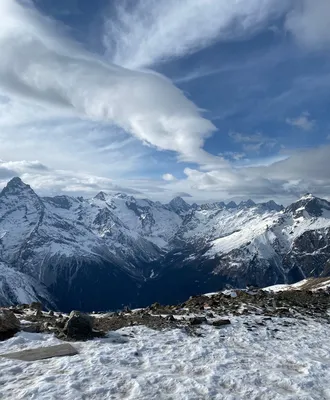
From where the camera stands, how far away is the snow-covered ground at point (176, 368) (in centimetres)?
1257

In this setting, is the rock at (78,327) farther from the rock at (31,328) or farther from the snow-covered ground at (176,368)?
the rock at (31,328)

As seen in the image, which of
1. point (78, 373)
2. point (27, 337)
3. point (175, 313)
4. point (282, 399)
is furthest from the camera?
point (175, 313)

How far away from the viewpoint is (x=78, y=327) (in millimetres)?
18922

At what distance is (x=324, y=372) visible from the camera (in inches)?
606

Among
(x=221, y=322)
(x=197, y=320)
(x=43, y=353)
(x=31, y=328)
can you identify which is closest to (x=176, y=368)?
(x=43, y=353)

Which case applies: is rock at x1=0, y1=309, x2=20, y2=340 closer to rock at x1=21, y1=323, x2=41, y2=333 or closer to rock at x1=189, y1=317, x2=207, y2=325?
rock at x1=21, y1=323, x2=41, y2=333

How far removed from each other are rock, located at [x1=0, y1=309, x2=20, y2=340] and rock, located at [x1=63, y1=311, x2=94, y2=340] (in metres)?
2.68

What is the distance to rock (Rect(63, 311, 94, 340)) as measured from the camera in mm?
18562

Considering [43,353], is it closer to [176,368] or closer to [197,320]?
[176,368]

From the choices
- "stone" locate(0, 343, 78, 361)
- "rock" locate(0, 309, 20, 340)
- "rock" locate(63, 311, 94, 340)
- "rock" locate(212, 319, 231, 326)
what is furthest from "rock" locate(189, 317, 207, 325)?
"rock" locate(0, 309, 20, 340)

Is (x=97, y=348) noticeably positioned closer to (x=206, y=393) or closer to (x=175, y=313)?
(x=206, y=393)

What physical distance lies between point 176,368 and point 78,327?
21.4ft

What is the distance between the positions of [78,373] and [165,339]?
6.20 metres

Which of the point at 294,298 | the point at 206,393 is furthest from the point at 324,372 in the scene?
the point at 294,298
